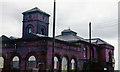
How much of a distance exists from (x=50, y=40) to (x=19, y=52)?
548cm

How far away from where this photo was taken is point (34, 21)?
43.2 m

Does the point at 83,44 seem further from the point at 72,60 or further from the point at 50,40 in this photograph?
the point at 50,40

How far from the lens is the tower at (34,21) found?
43.1 meters

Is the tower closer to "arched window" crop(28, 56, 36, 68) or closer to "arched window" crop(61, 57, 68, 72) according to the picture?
"arched window" crop(61, 57, 68, 72)

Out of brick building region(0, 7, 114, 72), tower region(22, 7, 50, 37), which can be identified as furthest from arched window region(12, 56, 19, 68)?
tower region(22, 7, 50, 37)

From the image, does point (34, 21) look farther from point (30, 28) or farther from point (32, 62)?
point (32, 62)

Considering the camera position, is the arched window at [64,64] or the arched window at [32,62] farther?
the arched window at [64,64]

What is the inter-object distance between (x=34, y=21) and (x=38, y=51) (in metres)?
15.0

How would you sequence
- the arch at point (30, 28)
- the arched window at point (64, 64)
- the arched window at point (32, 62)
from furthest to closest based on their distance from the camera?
the arch at point (30, 28), the arched window at point (64, 64), the arched window at point (32, 62)

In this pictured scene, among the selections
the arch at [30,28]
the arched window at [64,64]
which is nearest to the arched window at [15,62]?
the arched window at [64,64]

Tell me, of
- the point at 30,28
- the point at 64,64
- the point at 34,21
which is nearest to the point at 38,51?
the point at 64,64

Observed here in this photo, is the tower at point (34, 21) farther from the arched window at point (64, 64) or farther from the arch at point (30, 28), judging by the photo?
the arched window at point (64, 64)

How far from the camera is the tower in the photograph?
141ft

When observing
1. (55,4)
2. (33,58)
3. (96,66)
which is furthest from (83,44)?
(55,4)
